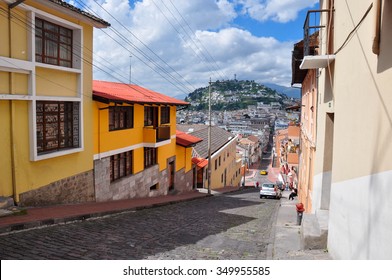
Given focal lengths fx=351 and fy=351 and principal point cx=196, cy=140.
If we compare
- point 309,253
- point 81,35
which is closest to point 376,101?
point 309,253

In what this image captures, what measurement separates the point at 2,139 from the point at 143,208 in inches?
228

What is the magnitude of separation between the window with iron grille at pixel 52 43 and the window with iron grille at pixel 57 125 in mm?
1246

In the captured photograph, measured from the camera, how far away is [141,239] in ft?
26.7

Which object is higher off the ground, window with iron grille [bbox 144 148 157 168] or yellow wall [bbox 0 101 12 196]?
yellow wall [bbox 0 101 12 196]

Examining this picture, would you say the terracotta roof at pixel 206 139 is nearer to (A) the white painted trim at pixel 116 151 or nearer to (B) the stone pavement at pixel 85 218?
(A) the white painted trim at pixel 116 151

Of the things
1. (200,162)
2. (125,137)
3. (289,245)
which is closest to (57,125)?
(125,137)

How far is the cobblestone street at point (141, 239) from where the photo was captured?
6473 millimetres

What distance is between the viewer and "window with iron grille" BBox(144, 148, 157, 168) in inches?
674

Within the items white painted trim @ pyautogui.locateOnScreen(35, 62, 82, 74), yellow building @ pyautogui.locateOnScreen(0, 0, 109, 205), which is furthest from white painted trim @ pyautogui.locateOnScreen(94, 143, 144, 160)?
white painted trim @ pyautogui.locateOnScreen(35, 62, 82, 74)

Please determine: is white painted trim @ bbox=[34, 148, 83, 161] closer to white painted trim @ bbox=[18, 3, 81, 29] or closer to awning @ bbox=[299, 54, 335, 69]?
white painted trim @ bbox=[18, 3, 81, 29]

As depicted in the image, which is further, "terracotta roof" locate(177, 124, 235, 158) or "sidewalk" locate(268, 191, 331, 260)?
"terracotta roof" locate(177, 124, 235, 158)

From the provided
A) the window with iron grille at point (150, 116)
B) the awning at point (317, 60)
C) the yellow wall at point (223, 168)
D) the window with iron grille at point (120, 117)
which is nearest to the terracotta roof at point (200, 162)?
the yellow wall at point (223, 168)

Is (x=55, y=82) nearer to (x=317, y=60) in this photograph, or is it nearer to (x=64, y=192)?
(x=64, y=192)

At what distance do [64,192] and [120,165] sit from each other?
3938 millimetres
